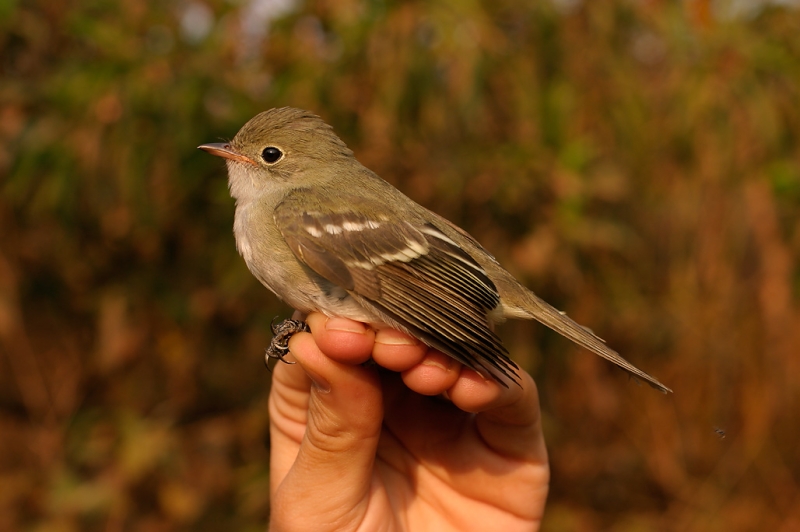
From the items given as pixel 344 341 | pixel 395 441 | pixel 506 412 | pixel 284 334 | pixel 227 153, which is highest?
pixel 227 153

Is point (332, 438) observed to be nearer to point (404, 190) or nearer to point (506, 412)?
point (506, 412)

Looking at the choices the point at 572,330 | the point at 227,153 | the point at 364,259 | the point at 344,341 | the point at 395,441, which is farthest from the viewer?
the point at 227,153

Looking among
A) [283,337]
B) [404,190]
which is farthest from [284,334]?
[404,190]

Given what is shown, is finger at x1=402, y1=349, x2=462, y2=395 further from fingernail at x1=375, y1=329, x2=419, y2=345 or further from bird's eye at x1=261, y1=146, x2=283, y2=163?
bird's eye at x1=261, y1=146, x2=283, y2=163

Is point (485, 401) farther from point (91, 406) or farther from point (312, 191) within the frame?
point (91, 406)

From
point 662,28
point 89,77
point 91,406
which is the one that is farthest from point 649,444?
Result: point 89,77

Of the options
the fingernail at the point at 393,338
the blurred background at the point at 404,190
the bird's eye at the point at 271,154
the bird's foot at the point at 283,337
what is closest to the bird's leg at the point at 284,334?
the bird's foot at the point at 283,337

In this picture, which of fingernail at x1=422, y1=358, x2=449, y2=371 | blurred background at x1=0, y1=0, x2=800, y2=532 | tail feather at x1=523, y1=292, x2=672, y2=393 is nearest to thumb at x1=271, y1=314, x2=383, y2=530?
fingernail at x1=422, y1=358, x2=449, y2=371
